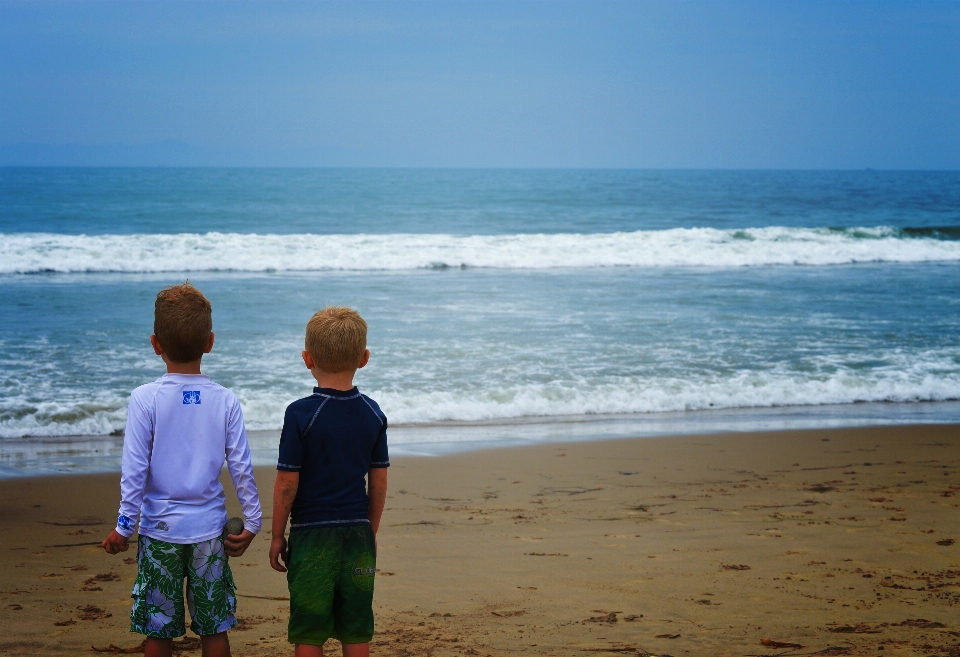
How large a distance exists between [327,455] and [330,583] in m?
0.39

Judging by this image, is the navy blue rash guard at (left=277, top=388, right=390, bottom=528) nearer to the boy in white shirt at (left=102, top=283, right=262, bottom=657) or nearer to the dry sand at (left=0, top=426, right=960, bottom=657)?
the boy in white shirt at (left=102, top=283, right=262, bottom=657)

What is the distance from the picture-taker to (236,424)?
2715 millimetres

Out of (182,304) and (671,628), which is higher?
(182,304)

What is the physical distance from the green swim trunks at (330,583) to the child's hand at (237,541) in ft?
0.44

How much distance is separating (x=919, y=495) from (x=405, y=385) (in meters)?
5.06

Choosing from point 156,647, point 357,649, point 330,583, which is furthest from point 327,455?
point 156,647

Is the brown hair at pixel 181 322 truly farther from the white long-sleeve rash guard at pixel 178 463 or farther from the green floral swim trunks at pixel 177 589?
the green floral swim trunks at pixel 177 589

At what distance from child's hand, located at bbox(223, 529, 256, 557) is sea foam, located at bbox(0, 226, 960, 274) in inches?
762

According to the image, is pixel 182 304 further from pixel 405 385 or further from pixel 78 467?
pixel 405 385

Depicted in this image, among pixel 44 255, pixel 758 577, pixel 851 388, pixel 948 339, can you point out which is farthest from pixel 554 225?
pixel 758 577

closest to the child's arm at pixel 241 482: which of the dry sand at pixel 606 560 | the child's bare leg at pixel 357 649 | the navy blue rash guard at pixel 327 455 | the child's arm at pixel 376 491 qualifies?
the navy blue rash guard at pixel 327 455

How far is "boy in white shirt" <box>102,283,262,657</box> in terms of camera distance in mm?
2617

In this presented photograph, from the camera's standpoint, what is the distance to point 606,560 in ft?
14.9

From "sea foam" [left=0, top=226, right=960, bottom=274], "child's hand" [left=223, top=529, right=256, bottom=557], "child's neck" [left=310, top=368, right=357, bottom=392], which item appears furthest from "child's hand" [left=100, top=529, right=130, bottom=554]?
"sea foam" [left=0, top=226, right=960, bottom=274]
